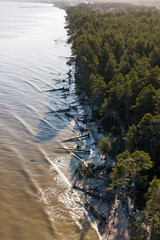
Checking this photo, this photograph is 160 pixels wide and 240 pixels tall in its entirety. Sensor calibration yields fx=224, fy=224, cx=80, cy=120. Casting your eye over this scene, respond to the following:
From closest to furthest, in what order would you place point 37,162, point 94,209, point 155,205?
point 155,205, point 94,209, point 37,162

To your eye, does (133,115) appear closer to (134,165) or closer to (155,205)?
(134,165)

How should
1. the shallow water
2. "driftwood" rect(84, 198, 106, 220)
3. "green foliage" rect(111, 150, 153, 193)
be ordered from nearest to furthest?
"green foliage" rect(111, 150, 153, 193) < the shallow water < "driftwood" rect(84, 198, 106, 220)

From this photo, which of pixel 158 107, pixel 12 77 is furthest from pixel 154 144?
pixel 12 77

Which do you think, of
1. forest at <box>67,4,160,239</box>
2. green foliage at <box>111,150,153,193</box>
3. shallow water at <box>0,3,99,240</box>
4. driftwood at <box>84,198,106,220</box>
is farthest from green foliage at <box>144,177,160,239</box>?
driftwood at <box>84,198,106,220</box>

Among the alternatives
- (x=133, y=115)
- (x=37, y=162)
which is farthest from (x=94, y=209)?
(x=133, y=115)

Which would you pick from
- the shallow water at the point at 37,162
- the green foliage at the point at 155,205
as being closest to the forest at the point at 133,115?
the green foliage at the point at 155,205

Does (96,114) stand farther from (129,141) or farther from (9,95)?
(9,95)

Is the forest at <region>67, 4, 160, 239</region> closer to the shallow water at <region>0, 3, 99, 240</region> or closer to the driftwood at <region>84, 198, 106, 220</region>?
the driftwood at <region>84, 198, 106, 220</region>

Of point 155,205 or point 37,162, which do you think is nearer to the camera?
point 155,205

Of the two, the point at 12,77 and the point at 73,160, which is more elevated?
the point at 12,77
